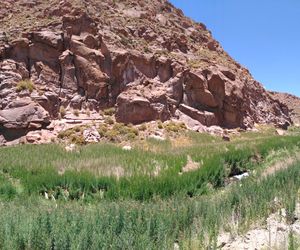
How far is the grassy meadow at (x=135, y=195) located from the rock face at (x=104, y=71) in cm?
631

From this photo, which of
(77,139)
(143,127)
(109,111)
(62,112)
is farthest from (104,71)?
(77,139)

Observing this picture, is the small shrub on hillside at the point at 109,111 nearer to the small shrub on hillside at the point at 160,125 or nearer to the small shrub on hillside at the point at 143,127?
the small shrub on hillside at the point at 143,127

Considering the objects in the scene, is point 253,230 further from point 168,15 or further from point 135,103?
point 168,15

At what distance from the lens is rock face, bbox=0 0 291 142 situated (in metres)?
30.1

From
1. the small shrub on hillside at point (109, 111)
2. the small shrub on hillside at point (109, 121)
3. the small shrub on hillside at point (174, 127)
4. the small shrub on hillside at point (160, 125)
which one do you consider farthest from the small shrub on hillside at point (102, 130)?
the small shrub on hillside at point (174, 127)

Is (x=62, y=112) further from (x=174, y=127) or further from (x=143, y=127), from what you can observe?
(x=174, y=127)

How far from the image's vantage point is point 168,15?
4694 centimetres

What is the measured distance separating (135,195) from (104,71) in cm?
2273

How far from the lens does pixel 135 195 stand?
38.8ft

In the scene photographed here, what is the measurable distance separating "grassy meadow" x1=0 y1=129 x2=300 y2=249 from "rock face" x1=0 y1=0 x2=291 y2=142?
248 inches

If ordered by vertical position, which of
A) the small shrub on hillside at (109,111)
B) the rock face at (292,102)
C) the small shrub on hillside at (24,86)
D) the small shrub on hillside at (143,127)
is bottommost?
the small shrub on hillside at (143,127)

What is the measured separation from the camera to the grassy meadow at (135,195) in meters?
5.58

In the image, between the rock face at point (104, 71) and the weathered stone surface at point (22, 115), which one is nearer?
the weathered stone surface at point (22, 115)

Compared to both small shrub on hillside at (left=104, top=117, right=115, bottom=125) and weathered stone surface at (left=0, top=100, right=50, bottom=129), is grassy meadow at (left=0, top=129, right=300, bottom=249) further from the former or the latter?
weathered stone surface at (left=0, top=100, right=50, bottom=129)
